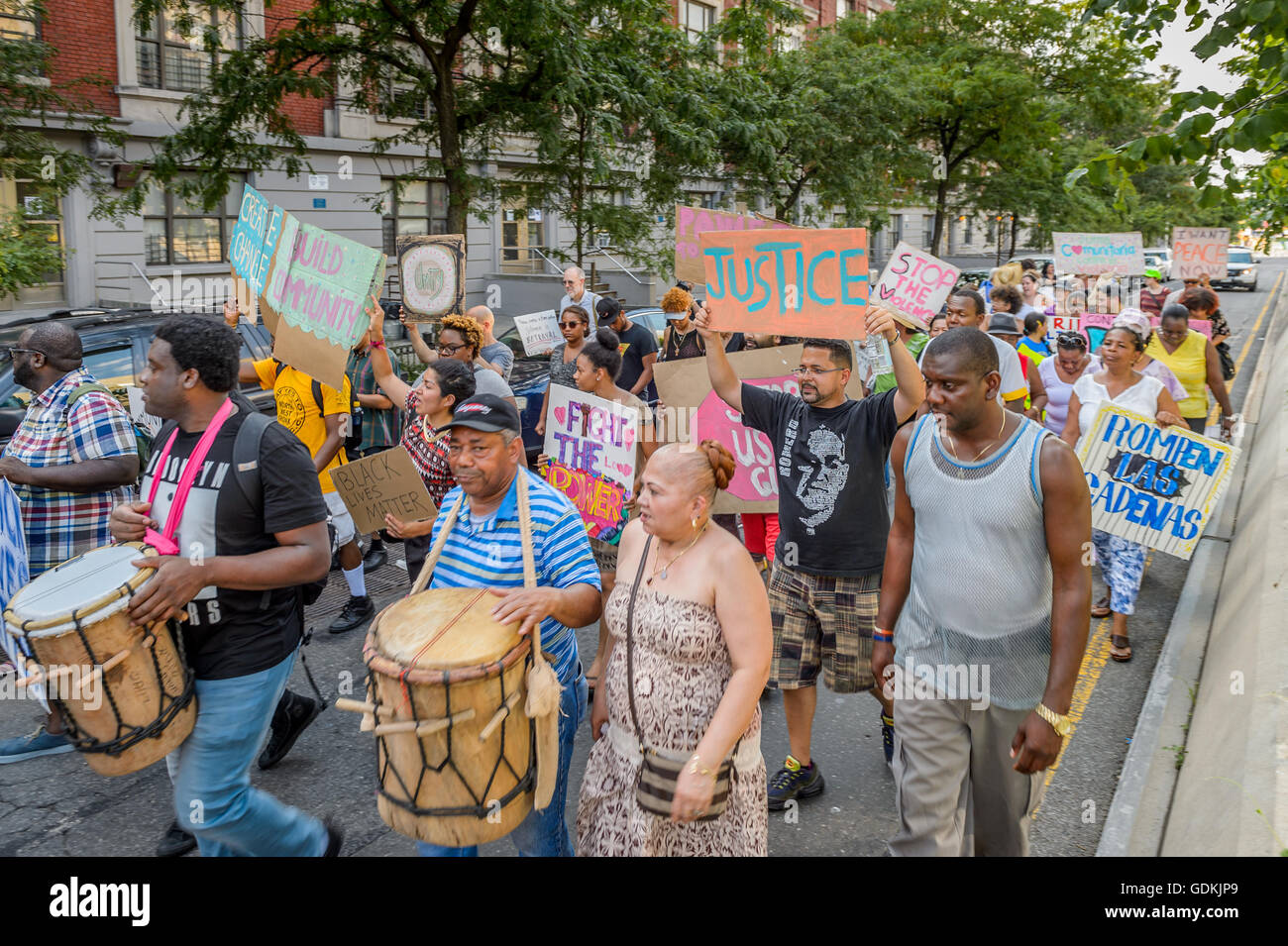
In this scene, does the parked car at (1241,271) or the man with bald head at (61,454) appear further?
the parked car at (1241,271)

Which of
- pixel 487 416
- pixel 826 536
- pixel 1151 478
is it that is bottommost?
pixel 1151 478

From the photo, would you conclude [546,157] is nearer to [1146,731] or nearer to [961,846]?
[1146,731]

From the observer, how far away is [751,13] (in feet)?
47.0

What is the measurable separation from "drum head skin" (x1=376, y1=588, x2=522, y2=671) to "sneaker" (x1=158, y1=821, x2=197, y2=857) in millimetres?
1777

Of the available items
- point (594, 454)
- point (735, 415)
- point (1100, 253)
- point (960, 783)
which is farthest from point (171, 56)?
point (960, 783)

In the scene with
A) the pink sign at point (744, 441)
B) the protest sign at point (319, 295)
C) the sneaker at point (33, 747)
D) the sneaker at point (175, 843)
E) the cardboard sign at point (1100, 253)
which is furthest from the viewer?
the cardboard sign at point (1100, 253)

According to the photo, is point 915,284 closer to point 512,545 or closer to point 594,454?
point 594,454

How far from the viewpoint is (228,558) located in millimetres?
3246

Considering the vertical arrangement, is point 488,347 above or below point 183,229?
below

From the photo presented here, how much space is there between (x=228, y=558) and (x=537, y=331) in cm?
806

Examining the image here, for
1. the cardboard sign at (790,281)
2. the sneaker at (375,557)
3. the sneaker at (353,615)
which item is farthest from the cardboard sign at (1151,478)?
the sneaker at (375,557)

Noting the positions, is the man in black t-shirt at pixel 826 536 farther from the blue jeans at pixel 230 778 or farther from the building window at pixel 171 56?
the building window at pixel 171 56

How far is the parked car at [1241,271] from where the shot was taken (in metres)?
43.6

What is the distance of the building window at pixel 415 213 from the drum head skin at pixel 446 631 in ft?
74.2
